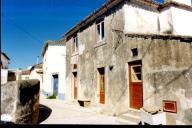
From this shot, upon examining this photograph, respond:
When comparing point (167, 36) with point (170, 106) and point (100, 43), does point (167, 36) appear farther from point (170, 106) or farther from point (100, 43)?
point (100, 43)

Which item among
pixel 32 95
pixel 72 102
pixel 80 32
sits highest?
pixel 80 32

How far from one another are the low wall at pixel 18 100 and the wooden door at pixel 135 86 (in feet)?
14.2

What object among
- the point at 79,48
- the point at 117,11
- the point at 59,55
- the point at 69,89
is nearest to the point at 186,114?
the point at 117,11

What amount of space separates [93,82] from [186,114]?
282 inches

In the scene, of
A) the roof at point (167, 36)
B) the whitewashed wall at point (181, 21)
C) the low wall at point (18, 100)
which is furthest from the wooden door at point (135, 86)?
the low wall at point (18, 100)

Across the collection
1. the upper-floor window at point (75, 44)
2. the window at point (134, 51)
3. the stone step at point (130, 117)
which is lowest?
the stone step at point (130, 117)

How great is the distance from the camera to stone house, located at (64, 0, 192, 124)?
7.34m

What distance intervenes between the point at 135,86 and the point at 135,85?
0.04 m

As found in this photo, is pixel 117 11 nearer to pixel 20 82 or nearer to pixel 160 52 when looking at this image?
pixel 160 52

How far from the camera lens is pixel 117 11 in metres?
11.3

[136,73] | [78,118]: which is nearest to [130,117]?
[136,73]

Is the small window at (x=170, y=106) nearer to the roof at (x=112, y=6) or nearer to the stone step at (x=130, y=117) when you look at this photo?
the stone step at (x=130, y=117)

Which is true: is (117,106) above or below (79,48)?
below

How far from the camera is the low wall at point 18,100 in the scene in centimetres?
692
